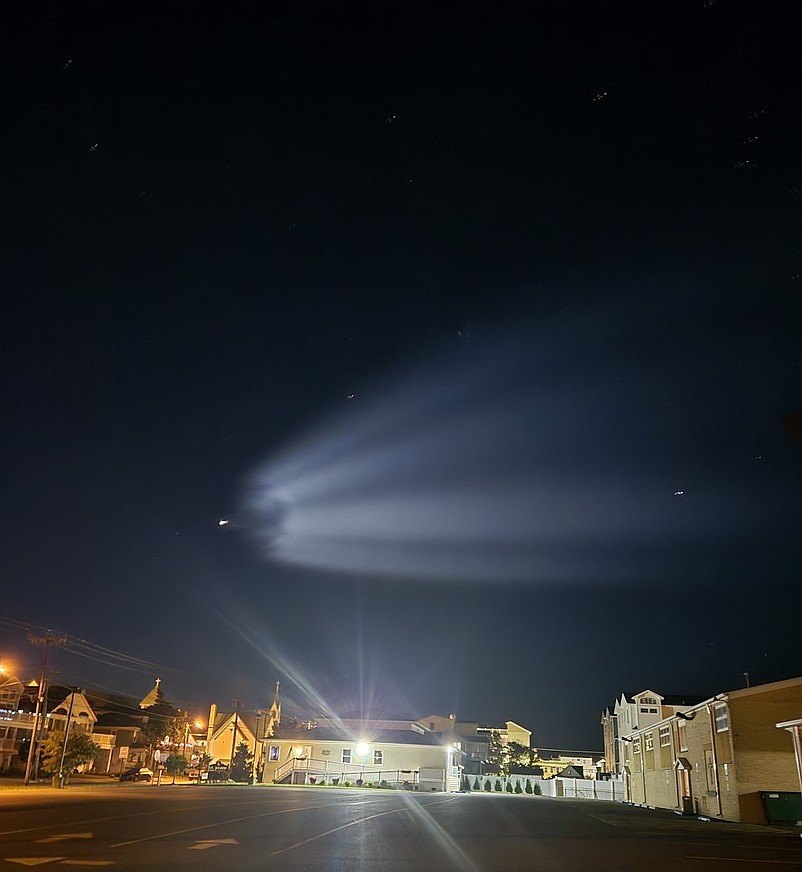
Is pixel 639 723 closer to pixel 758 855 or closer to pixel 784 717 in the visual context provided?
pixel 784 717

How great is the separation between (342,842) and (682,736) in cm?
3331

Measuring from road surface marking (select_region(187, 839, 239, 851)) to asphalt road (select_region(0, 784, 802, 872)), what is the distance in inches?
0.8

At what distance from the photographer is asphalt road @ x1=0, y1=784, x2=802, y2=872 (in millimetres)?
12523

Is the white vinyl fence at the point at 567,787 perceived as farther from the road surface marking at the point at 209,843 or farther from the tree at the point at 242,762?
the road surface marking at the point at 209,843

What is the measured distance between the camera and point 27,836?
15.1 meters

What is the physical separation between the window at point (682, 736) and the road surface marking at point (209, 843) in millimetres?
34003

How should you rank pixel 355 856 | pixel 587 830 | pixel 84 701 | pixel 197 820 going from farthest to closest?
1. pixel 84 701
2. pixel 587 830
3. pixel 197 820
4. pixel 355 856

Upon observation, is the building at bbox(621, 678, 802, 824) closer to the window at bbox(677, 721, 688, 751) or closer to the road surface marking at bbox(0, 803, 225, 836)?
the window at bbox(677, 721, 688, 751)

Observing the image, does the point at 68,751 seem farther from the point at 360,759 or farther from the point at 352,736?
the point at 352,736

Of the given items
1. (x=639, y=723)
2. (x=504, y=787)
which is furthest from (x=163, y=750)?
(x=639, y=723)

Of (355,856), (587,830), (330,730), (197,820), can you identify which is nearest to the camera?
(355,856)

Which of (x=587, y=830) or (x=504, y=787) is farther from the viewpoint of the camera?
(x=504, y=787)

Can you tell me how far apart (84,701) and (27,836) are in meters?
69.9

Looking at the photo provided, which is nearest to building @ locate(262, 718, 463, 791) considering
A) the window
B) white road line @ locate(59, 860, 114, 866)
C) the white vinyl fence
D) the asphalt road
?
the white vinyl fence
